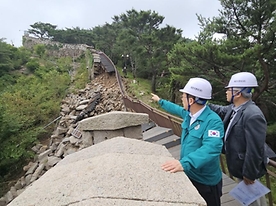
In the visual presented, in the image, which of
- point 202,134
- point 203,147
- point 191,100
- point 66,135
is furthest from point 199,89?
point 66,135

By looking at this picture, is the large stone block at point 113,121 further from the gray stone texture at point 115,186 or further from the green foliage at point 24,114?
the green foliage at point 24,114

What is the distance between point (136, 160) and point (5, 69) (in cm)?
3623

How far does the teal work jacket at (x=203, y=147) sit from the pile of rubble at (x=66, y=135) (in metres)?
4.26

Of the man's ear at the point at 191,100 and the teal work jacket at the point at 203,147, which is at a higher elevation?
the man's ear at the point at 191,100

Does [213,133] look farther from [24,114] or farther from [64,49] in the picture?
[64,49]

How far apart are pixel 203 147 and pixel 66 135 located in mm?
11998

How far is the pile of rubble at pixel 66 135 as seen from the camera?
9.02m

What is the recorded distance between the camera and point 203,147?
1.71m

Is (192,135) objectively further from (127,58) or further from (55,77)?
(127,58)

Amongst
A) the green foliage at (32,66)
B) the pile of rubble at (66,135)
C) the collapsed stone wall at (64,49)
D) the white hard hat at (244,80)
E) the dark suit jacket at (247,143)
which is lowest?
the pile of rubble at (66,135)

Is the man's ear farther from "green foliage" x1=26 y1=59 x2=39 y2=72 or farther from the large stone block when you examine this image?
"green foliage" x1=26 y1=59 x2=39 y2=72

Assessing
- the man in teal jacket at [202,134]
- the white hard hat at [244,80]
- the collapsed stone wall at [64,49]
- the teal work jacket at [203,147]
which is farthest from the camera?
the collapsed stone wall at [64,49]

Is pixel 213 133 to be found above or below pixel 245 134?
above

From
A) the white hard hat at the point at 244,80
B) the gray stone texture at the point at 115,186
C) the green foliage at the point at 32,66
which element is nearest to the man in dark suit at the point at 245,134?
the white hard hat at the point at 244,80
